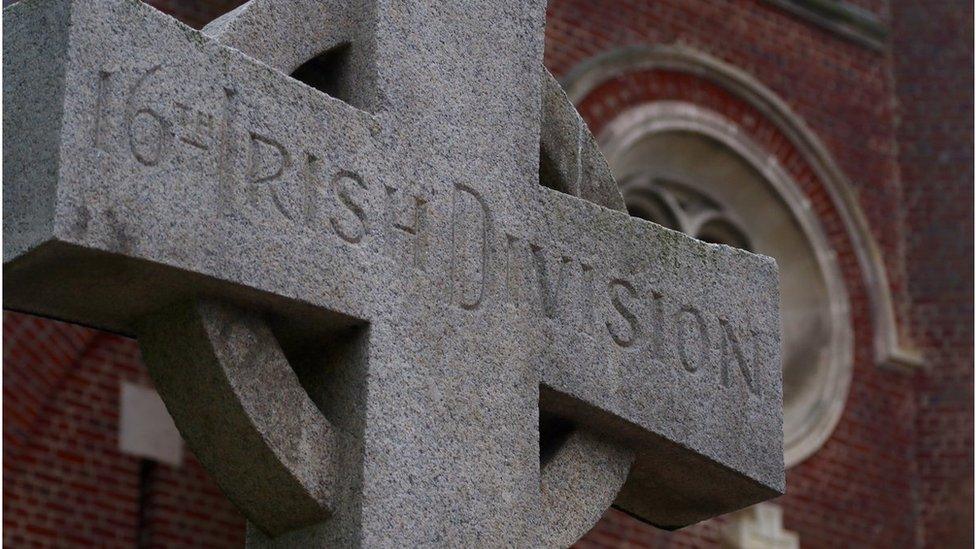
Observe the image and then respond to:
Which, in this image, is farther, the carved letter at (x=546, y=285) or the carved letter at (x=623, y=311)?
the carved letter at (x=623, y=311)

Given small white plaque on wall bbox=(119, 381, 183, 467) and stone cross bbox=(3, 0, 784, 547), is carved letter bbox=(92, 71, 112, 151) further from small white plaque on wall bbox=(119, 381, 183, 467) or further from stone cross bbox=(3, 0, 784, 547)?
small white plaque on wall bbox=(119, 381, 183, 467)

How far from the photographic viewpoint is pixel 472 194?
3436 mm

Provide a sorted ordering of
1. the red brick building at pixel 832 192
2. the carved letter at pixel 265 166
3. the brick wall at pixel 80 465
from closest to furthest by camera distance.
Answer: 1. the carved letter at pixel 265 166
2. the brick wall at pixel 80 465
3. the red brick building at pixel 832 192

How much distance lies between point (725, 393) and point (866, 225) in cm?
906

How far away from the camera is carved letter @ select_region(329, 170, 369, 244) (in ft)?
10.6

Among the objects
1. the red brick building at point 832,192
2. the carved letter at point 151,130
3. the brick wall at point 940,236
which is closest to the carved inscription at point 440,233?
the carved letter at point 151,130

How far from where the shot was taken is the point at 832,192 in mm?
12523

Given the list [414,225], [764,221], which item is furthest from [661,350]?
[764,221]

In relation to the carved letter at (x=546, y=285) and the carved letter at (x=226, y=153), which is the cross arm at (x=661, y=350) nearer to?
the carved letter at (x=546, y=285)

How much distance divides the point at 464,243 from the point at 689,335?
0.55 m

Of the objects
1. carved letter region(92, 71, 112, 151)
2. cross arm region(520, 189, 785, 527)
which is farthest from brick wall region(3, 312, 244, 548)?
carved letter region(92, 71, 112, 151)

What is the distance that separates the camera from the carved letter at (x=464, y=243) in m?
3.35

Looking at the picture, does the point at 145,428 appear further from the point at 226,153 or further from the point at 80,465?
the point at 226,153

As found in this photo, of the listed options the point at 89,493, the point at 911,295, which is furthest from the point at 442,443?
the point at 911,295
